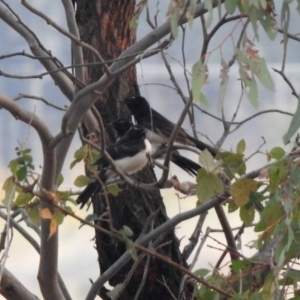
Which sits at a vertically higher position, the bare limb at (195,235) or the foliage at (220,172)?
the bare limb at (195,235)

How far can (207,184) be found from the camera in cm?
193

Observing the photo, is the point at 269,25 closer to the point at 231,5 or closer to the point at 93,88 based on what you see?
the point at 231,5

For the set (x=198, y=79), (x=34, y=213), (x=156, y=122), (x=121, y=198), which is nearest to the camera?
(x=198, y=79)

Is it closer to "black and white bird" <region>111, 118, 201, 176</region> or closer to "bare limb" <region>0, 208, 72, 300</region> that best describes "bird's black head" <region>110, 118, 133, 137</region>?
"black and white bird" <region>111, 118, 201, 176</region>

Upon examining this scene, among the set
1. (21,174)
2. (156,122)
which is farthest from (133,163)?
(21,174)

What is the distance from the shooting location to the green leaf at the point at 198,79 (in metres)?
1.38

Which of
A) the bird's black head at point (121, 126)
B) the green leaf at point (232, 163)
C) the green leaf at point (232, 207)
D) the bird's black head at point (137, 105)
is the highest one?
the bird's black head at point (137, 105)

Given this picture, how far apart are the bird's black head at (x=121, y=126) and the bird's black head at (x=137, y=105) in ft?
0.37

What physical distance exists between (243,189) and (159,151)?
1442mm

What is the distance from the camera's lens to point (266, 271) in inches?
76.6

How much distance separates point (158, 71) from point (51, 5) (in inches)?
20.7

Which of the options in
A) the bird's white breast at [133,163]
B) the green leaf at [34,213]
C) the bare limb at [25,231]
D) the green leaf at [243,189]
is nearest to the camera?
the green leaf at [243,189]

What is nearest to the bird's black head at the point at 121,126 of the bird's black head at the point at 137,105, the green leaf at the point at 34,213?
the bird's black head at the point at 137,105

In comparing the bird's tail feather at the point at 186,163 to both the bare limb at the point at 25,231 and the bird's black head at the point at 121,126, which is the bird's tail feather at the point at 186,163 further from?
the bare limb at the point at 25,231
